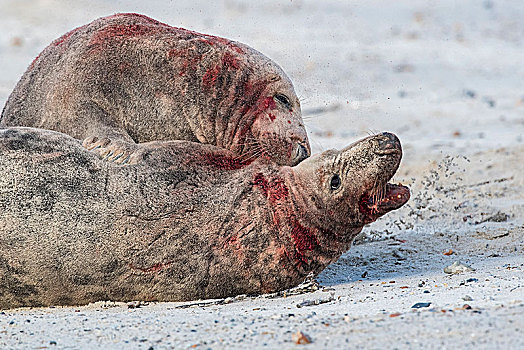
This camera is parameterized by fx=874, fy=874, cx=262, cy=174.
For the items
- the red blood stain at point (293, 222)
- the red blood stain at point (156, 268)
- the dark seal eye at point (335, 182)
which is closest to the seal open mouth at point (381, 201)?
the dark seal eye at point (335, 182)

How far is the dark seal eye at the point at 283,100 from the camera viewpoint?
17.5ft

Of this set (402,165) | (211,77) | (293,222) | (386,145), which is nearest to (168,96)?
(211,77)

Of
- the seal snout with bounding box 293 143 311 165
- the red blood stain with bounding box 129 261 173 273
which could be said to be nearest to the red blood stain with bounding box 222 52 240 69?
the seal snout with bounding box 293 143 311 165

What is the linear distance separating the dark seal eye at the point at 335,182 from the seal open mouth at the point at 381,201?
0.14 metres

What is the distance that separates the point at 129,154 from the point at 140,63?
3.21ft

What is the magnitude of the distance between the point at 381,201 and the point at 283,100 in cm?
126

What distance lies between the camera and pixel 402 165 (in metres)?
8.16

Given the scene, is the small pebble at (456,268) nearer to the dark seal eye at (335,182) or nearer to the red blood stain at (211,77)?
the dark seal eye at (335,182)

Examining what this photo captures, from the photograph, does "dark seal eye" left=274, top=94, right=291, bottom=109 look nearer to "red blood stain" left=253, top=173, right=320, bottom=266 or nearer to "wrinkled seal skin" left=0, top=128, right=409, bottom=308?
"wrinkled seal skin" left=0, top=128, right=409, bottom=308

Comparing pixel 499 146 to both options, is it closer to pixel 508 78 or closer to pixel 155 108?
pixel 508 78

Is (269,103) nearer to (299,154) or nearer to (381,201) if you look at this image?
(299,154)

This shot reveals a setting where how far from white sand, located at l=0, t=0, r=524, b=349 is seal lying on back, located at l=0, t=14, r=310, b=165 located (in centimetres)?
92

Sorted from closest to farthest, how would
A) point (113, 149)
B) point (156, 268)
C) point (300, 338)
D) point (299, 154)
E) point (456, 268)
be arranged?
point (300, 338), point (156, 268), point (113, 149), point (456, 268), point (299, 154)

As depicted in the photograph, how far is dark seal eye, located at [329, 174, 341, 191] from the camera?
4.41m
